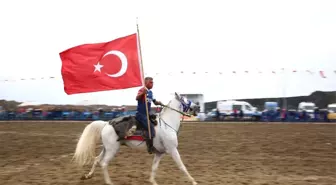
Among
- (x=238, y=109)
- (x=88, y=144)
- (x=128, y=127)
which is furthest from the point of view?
(x=238, y=109)

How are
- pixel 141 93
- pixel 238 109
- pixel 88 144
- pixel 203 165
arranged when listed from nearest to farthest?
pixel 141 93
pixel 88 144
pixel 203 165
pixel 238 109

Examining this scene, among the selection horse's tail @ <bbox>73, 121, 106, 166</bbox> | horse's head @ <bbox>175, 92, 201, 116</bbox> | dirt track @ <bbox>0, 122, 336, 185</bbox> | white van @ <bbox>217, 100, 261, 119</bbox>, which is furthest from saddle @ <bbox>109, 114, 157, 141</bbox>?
white van @ <bbox>217, 100, 261, 119</bbox>

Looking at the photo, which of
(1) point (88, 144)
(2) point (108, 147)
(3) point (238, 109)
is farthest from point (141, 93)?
(3) point (238, 109)

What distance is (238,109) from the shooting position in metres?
44.4

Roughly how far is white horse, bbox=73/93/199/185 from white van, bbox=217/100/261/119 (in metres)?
34.8

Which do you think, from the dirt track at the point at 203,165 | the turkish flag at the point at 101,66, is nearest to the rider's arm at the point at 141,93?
the turkish flag at the point at 101,66

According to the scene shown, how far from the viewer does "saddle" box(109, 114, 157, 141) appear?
8477 millimetres

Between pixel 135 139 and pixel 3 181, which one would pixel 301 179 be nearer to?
pixel 135 139

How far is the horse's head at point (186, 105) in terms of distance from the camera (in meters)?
8.78

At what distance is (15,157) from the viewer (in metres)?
13.0

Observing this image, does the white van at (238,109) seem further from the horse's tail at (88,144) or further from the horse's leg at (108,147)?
the horse's leg at (108,147)

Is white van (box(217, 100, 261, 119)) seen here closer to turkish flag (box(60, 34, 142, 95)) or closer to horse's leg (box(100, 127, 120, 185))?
turkish flag (box(60, 34, 142, 95))

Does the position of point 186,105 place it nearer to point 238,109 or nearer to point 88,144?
point 88,144

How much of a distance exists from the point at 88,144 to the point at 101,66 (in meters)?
1.82
